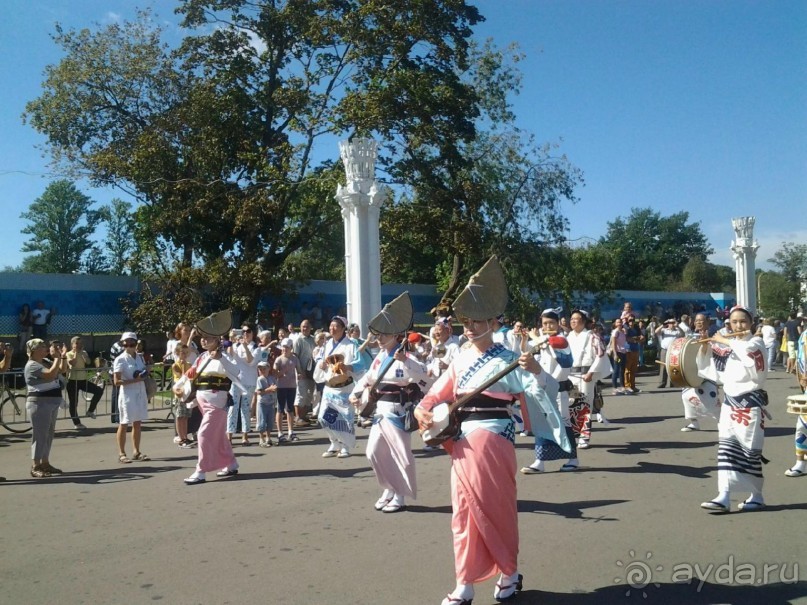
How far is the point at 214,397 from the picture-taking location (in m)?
8.42

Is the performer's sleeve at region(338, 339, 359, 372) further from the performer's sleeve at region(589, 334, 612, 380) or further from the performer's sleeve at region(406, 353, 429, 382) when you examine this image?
the performer's sleeve at region(589, 334, 612, 380)

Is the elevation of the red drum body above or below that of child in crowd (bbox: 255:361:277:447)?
above

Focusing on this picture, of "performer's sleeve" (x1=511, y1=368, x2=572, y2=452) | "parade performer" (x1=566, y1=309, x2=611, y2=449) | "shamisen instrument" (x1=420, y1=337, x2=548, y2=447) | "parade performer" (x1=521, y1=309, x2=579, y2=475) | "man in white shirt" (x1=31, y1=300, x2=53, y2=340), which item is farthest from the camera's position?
"man in white shirt" (x1=31, y1=300, x2=53, y2=340)

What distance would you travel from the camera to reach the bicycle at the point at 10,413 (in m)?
12.2

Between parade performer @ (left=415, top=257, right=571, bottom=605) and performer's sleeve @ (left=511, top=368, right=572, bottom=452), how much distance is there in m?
0.01

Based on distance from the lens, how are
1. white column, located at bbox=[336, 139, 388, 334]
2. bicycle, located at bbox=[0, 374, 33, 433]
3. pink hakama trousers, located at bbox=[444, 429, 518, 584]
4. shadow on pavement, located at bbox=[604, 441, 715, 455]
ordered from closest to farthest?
pink hakama trousers, located at bbox=[444, 429, 518, 584] < shadow on pavement, located at bbox=[604, 441, 715, 455] < bicycle, located at bbox=[0, 374, 33, 433] < white column, located at bbox=[336, 139, 388, 334]

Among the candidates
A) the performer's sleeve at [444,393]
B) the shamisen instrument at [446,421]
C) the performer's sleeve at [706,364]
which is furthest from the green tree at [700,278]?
the shamisen instrument at [446,421]

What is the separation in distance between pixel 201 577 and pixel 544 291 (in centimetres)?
2124

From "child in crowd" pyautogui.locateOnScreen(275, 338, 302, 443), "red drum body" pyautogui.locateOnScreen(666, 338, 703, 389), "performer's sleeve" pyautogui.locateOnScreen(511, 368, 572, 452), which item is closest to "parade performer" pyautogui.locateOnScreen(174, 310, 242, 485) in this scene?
"child in crowd" pyautogui.locateOnScreen(275, 338, 302, 443)

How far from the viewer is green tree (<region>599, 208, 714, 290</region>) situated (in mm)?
70125

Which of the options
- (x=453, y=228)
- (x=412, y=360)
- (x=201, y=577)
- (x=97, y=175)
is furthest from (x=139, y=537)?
(x=97, y=175)

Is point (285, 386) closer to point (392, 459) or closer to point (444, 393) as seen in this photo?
point (392, 459)

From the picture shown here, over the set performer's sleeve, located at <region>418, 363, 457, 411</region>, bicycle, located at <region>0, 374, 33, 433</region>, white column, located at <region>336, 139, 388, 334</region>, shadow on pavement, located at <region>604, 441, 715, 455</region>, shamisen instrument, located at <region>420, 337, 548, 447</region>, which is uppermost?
white column, located at <region>336, 139, 388, 334</region>

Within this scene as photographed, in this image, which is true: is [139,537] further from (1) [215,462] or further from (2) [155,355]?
(2) [155,355]
